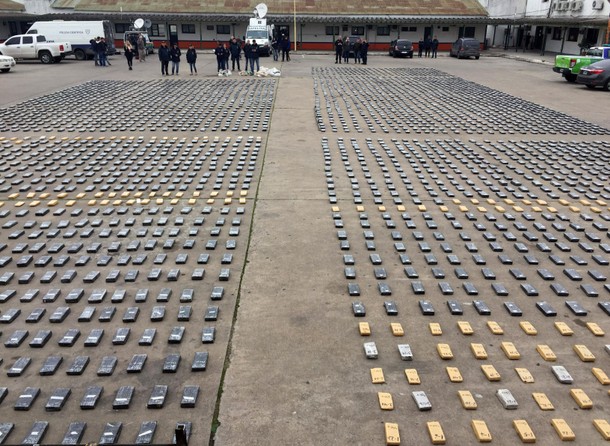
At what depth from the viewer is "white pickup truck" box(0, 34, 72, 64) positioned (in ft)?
93.2

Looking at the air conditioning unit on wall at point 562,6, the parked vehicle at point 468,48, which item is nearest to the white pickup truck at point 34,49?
the parked vehicle at point 468,48

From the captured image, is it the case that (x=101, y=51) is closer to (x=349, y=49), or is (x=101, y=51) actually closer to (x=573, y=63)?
(x=349, y=49)

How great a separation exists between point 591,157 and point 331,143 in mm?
5525

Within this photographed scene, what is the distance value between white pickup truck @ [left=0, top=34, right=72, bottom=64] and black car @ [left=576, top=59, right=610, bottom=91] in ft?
91.9

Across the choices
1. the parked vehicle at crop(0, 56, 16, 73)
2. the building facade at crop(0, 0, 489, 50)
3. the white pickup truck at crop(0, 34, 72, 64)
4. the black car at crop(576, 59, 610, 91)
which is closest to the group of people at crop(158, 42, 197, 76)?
the parked vehicle at crop(0, 56, 16, 73)

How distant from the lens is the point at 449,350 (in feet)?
13.9

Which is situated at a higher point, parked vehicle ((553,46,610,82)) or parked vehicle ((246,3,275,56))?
parked vehicle ((246,3,275,56))

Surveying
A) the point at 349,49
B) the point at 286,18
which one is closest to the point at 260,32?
the point at 349,49

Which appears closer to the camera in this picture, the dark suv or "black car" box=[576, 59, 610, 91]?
"black car" box=[576, 59, 610, 91]

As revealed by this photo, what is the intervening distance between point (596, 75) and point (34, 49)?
29842 mm

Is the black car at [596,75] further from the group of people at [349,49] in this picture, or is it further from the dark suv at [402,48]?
the dark suv at [402,48]

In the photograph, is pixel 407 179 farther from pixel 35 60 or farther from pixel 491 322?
pixel 35 60

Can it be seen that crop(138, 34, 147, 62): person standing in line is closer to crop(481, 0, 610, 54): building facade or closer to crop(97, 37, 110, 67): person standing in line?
crop(97, 37, 110, 67): person standing in line

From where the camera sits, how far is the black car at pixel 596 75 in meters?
19.5
